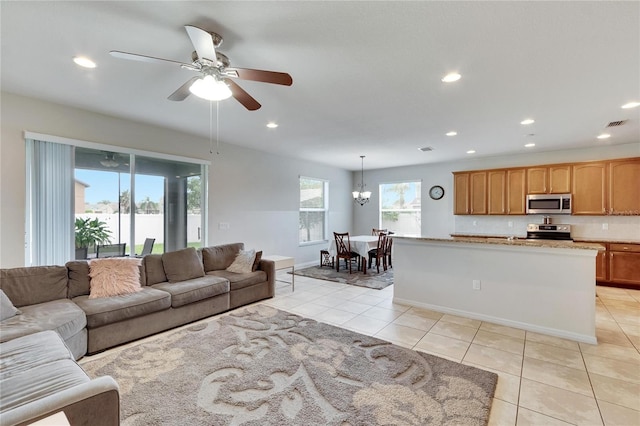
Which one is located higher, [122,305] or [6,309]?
[6,309]

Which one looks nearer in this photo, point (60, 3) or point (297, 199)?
point (60, 3)

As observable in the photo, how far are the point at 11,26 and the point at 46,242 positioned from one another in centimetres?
251

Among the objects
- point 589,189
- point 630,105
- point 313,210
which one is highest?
point 630,105

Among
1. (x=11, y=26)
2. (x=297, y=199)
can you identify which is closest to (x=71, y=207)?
(x=11, y=26)

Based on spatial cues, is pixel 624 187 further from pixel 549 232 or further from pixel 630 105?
pixel 630 105

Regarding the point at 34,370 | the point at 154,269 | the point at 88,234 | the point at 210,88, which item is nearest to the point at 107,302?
the point at 154,269

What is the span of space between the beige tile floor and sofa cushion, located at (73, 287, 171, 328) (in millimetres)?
1591

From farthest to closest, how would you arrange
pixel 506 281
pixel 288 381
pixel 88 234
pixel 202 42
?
pixel 88 234, pixel 506 281, pixel 288 381, pixel 202 42

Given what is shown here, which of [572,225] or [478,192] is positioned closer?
[572,225]

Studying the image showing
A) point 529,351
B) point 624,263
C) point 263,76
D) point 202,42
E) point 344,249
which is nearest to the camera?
point 202,42

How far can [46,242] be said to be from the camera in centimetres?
346

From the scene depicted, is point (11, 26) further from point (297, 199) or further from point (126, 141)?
point (297, 199)

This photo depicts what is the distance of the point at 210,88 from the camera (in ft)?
7.23

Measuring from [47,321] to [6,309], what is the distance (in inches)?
16.5
